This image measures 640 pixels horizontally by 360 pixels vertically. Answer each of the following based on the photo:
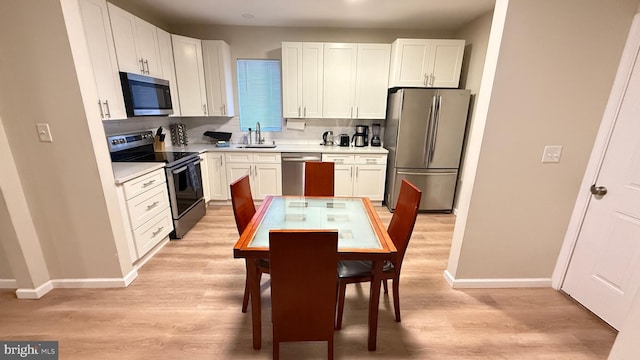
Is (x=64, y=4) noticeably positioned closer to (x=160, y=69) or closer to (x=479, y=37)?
(x=160, y=69)

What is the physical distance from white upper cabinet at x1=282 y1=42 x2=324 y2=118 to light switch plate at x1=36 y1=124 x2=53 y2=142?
8.36 ft

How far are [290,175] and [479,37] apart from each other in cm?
304

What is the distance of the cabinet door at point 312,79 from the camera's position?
3.54 meters

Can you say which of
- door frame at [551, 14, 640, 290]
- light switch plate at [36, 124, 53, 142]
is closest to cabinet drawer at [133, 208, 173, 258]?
light switch plate at [36, 124, 53, 142]

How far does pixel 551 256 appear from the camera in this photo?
81.7 inches

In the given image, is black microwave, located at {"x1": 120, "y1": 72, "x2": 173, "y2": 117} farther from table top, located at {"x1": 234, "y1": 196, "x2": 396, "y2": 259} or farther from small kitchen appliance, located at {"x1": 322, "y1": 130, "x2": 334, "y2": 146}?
small kitchen appliance, located at {"x1": 322, "y1": 130, "x2": 334, "y2": 146}

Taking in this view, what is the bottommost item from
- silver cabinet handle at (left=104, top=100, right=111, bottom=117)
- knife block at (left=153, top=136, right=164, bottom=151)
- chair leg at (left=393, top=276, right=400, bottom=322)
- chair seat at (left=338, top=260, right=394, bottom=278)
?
chair leg at (left=393, top=276, right=400, bottom=322)

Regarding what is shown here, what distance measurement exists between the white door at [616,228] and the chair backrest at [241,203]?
2503 mm

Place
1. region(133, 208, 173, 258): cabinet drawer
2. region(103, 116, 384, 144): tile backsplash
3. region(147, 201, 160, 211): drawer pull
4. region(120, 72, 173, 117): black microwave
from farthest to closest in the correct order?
region(103, 116, 384, 144): tile backsplash → region(120, 72, 173, 117): black microwave → region(147, 201, 160, 211): drawer pull → region(133, 208, 173, 258): cabinet drawer

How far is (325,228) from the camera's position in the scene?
64.0 inches

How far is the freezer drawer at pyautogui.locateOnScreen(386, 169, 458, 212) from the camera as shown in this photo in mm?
3500

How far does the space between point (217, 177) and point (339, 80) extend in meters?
2.26

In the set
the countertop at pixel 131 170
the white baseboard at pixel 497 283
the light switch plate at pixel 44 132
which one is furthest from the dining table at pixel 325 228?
the light switch plate at pixel 44 132

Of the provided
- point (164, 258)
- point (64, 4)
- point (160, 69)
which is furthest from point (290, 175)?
point (64, 4)
